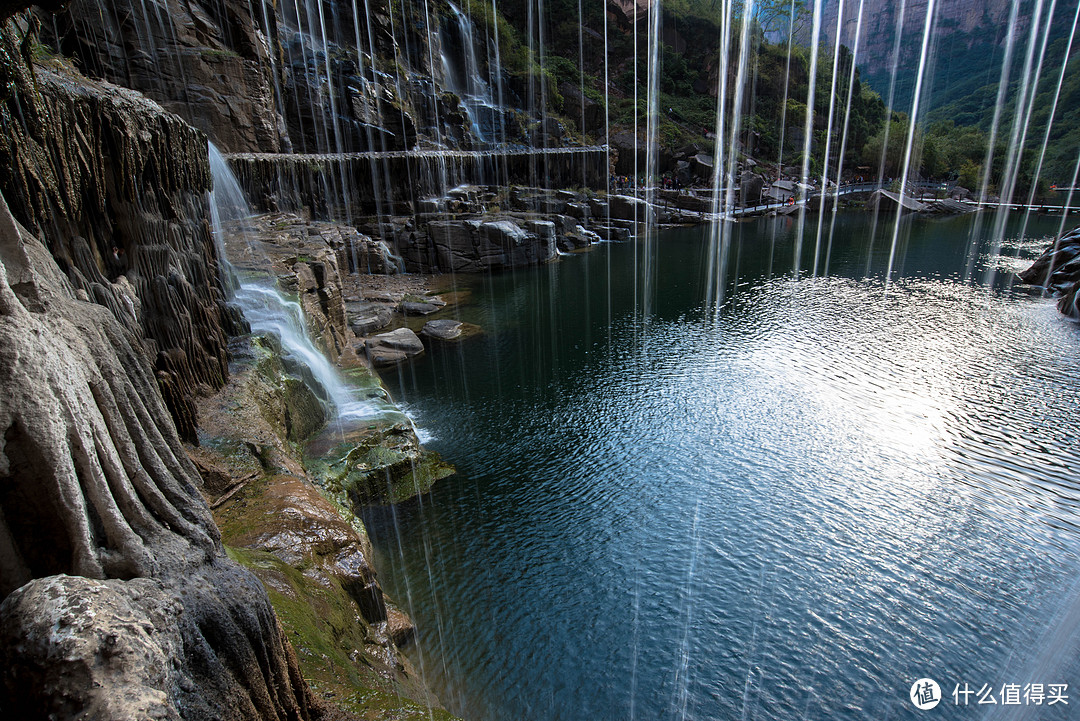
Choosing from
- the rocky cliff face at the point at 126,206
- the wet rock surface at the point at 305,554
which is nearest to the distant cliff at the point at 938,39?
the rocky cliff face at the point at 126,206

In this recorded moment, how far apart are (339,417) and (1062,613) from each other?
1228 cm

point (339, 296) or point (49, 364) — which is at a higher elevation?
point (49, 364)

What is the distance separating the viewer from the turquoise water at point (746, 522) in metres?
6.54

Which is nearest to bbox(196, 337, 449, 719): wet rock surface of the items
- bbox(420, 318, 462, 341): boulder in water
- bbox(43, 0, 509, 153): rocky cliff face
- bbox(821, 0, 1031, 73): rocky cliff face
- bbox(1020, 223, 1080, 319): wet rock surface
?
bbox(420, 318, 462, 341): boulder in water

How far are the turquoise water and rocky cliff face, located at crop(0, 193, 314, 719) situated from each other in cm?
396

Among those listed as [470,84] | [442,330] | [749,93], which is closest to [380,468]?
[442,330]

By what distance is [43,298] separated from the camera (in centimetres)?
305

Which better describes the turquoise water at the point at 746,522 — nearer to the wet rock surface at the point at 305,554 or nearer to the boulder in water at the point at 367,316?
the wet rock surface at the point at 305,554

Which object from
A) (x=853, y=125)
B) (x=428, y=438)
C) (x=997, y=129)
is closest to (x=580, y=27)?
(x=853, y=125)

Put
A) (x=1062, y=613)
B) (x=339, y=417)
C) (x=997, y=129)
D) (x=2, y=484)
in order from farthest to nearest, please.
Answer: (x=997, y=129), (x=339, y=417), (x=1062, y=613), (x=2, y=484)

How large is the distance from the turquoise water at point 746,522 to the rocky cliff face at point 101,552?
3.96m

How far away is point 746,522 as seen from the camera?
30.0 ft

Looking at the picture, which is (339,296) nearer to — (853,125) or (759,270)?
(759,270)

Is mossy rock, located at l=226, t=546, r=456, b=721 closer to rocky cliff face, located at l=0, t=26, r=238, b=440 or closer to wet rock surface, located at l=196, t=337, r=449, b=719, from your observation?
wet rock surface, located at l=196, t=337, r=449, b=719
